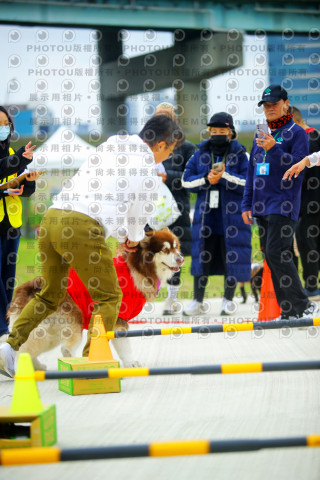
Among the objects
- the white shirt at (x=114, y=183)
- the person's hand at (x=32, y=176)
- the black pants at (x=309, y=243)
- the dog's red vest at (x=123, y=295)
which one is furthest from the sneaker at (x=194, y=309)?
the white shirt at (x=114, y=183)

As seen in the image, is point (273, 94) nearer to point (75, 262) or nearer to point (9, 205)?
point (9, 205)

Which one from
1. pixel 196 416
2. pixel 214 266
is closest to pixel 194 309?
pixel 214 266

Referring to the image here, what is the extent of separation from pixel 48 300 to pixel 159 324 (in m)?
2.67

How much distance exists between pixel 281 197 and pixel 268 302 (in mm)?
1174

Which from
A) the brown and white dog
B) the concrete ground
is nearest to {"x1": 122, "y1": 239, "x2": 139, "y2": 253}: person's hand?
the brown and white dog

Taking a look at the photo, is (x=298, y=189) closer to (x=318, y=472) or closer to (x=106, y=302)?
(x=106, y=302)

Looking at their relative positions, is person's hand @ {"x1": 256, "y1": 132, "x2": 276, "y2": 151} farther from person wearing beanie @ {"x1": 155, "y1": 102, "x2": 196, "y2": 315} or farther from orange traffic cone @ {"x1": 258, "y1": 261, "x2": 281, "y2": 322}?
person wearing beanie @ {"x1": 155, "y1": 102, "x2": 196, "y2": 315}

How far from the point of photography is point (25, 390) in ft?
10.5

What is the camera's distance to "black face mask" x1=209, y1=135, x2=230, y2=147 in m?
7.49

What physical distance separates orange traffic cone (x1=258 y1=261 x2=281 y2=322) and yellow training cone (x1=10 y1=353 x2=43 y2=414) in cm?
386

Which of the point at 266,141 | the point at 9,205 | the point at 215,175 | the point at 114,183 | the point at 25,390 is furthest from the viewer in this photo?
the point at 215,175

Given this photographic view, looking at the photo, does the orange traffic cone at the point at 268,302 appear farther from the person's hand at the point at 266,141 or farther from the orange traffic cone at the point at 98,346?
the orange traffic cone at the point at 98,346

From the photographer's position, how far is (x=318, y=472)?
272 cm

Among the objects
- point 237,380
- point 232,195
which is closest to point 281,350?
point 237,380
